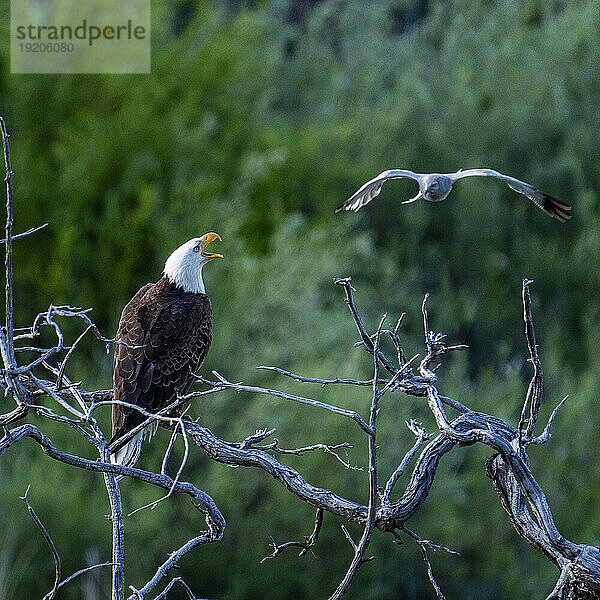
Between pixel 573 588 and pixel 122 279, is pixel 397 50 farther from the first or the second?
pixel 573 588

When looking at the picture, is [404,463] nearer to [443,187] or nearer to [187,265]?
[443,187]

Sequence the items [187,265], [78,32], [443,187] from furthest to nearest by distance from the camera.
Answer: [78,32] < [187,265] < [443,187]

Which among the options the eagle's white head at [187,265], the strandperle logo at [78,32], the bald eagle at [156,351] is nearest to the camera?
the bald eagle at [156,351]

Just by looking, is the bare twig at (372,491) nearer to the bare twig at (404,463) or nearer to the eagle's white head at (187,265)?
the bare twig at (404,463)

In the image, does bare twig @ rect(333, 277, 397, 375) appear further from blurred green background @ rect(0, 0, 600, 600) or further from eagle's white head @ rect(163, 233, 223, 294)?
blurred green background @ rect(0, 0, 600, 600)

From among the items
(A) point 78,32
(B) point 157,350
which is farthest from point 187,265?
(A) point 78,32

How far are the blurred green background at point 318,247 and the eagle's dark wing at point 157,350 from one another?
2.30m

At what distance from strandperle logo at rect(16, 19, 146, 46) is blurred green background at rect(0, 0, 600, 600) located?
11.9 inches

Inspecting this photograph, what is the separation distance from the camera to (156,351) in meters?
3.28

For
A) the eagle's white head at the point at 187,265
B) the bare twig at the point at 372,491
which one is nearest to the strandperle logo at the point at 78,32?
the eagle's white head at the point at 187,265

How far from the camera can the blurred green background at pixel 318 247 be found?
582 cm

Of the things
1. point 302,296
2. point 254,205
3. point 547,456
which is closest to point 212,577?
point 302,296

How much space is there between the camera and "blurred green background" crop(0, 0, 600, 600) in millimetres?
5820

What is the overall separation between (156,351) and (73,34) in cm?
490
